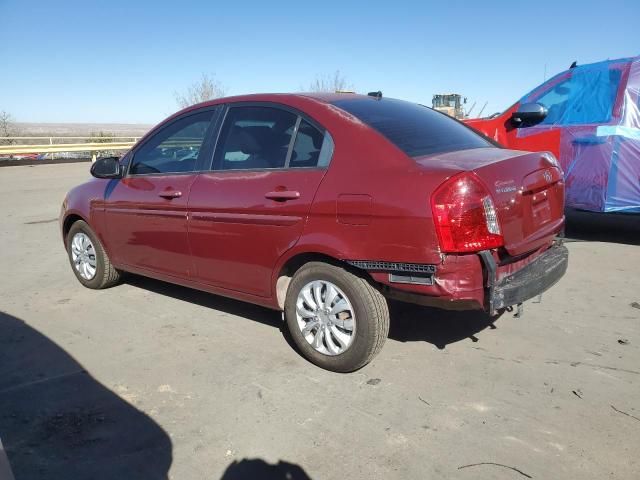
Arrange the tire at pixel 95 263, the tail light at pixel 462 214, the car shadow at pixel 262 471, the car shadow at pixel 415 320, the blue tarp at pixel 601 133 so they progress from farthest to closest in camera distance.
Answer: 1. the blue tarp at pixel 601 133
2. the tire at pixel 95 263
3. the car shadow at pixel 415 320
4. the tail light at pixel 462 214
5. the car shadow at pixel 262 471

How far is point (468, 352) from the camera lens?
377 cm

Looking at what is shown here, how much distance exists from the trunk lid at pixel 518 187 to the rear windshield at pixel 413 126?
0.14 metres

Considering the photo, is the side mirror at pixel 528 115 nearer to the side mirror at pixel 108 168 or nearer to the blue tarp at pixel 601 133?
the blue tarp at pixel 601 133

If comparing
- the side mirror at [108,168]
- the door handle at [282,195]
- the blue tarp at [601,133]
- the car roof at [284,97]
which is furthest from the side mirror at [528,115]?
the side mirror at [108,168]

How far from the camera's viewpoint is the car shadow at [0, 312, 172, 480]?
102 inches

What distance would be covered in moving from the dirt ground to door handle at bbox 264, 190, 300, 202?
1.12 meters

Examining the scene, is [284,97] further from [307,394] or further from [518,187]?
[307,394]

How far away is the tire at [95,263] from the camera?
17.1 ft

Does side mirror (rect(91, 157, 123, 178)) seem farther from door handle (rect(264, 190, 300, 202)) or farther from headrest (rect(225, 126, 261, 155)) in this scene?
door handle (rect(264, 190, 300, 202))

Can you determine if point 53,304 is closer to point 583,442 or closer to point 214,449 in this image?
point 214,449

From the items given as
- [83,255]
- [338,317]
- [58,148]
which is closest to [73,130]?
[58,148]

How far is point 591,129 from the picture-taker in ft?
20.3

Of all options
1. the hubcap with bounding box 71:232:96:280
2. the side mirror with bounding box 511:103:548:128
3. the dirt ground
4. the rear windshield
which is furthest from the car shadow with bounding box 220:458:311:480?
the side mirror with bounding box 511:103:548:128

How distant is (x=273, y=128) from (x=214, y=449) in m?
2.15
